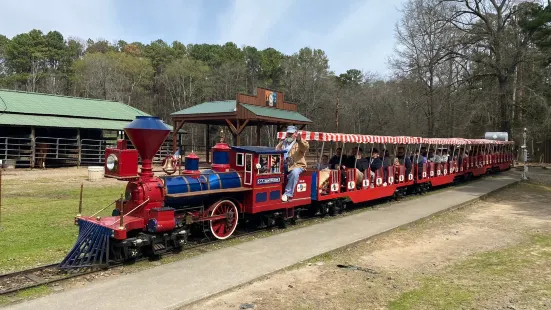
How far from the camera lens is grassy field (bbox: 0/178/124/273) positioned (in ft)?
24.3

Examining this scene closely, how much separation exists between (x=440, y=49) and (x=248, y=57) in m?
38.9

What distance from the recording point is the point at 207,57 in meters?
65.4

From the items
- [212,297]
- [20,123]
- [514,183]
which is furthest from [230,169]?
[20,123]

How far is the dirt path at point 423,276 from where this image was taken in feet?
18.1

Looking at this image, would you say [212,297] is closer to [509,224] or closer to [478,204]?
[509,224]

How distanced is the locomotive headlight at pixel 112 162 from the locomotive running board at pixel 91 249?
3.32 feet

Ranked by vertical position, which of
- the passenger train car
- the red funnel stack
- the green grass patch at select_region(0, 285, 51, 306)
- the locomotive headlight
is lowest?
the green grass patch at select_region(0, 285, 51, 306)

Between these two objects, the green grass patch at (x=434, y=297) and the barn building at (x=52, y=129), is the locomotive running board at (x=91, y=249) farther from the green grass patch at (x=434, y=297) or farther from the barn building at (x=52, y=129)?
the barn building at (x=52, y=129)

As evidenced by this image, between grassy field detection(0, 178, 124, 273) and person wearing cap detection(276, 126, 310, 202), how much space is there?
5.14 m

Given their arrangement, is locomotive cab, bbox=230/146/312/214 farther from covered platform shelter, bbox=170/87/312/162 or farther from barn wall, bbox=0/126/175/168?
barn wall, bbox=0/126/175/168

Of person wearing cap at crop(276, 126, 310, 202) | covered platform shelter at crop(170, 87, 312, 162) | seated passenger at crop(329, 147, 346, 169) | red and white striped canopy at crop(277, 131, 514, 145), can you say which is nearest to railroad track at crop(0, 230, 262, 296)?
person wearing cap at crop(276, 126, 310, 202)

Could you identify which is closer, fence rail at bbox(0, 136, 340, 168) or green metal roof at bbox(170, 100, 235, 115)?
fence rail at bbox(0, 136, 340, 168)

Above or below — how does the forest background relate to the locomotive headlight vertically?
above

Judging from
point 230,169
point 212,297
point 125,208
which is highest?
point 230,169
